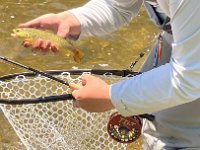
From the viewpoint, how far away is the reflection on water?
14.9ft

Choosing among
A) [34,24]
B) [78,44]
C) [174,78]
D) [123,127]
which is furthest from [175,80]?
[78,44]

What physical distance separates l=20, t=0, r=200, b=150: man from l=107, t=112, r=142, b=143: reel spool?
7cm

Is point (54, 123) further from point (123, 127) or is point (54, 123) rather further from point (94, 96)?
point (94, 96)

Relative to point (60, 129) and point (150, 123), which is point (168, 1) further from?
point (60, 129)

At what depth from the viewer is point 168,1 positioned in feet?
6.23

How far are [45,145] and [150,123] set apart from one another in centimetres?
55

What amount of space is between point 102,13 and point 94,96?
0.70 m

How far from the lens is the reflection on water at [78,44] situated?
4.55 meters

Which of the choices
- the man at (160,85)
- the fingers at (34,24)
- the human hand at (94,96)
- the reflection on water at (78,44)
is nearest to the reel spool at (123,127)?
the man at (160,85)

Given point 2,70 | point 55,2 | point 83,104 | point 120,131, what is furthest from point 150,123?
point 55,2

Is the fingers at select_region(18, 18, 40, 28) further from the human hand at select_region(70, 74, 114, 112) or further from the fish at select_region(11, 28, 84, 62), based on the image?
the human hand at select_region(70, 74, 114, 112)

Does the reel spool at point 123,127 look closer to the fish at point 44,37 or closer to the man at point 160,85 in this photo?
the man at point 160,85

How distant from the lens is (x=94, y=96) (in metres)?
2.04

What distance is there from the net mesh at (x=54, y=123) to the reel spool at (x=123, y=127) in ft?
0.43
